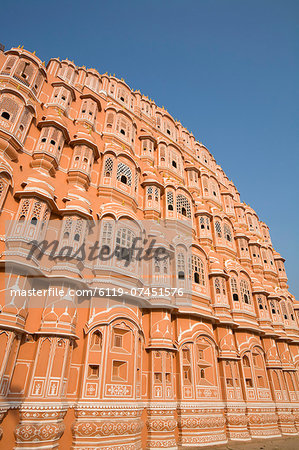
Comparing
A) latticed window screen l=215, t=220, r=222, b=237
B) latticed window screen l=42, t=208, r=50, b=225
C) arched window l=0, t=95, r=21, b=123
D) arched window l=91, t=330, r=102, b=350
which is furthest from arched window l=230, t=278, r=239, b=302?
arched window l=0, t=95, r=21, b=123

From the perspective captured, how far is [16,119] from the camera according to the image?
14102mm

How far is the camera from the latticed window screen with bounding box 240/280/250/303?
20938mm

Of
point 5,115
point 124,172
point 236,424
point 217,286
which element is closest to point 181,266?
point 217,286

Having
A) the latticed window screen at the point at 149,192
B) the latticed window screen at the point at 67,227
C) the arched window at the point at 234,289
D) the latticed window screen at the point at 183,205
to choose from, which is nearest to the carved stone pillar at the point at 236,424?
the arched window at the point at 234,289

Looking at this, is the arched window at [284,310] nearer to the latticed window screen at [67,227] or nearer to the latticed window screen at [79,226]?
the latticed window screen at [79,226]

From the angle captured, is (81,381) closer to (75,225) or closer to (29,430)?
(29,430)

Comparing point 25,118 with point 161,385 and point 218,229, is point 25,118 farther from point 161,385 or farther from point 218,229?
point 218,229

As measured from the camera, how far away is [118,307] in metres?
12.6

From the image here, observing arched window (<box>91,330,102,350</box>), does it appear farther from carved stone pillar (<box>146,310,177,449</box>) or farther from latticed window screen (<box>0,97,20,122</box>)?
latticed window screen (<box>0,97,20,122</box>)

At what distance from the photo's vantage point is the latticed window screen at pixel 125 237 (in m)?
14.4

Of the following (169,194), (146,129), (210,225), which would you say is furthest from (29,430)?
(146,129)

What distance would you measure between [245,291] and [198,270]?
5.51 meters

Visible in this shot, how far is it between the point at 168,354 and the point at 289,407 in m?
12.0

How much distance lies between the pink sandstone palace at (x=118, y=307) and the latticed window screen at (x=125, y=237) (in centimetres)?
8
